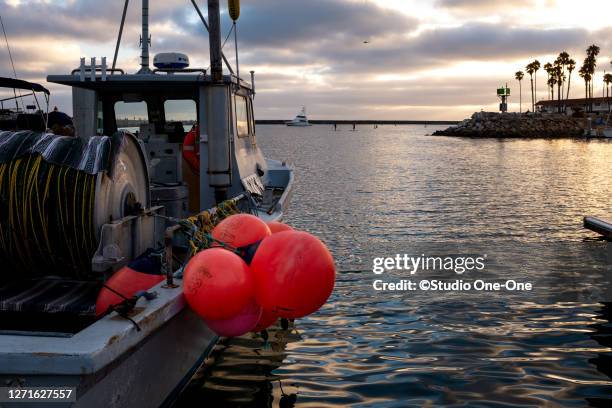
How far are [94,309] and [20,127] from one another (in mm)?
12989

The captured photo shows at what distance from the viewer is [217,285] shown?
5465 mm

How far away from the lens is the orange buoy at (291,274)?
5539 millimetres

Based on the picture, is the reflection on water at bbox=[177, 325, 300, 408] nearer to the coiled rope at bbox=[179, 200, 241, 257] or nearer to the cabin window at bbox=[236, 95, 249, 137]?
the coiled rope at bbox=[179, 200, 241, 257]

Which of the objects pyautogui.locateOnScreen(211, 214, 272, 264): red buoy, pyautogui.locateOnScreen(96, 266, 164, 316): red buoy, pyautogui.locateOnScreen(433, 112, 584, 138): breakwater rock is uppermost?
pyautogui.locateOnScreen(433, 112, 584, 138): breakwater rock

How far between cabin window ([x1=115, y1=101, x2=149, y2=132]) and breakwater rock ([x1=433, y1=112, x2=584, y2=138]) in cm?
13206

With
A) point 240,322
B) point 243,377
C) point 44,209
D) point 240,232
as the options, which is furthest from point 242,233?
point 243,377

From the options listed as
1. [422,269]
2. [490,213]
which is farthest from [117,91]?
[490,213]

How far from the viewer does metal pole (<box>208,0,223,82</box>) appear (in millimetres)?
9438

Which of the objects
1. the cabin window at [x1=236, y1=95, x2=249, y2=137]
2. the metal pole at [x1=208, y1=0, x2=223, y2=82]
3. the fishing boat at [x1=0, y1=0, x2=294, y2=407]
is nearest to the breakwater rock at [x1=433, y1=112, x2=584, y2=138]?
the cabin window at [x1=236, y1=95, x2=249, y2=137]

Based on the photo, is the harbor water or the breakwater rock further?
the breakwater rock

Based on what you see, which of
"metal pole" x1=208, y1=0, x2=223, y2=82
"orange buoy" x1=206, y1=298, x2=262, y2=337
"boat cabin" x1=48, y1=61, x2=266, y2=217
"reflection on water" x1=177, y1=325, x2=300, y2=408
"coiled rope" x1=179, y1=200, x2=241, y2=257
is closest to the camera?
"orange buoy" x1=206, y1=298, x2=262, y2=337

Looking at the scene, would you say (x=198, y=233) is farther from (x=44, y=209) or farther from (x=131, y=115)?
(x=131, y=115)

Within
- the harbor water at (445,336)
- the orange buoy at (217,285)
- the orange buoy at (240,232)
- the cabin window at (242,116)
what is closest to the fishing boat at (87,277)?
the orange buoy at (217,285)

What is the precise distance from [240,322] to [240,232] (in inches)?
41.4
